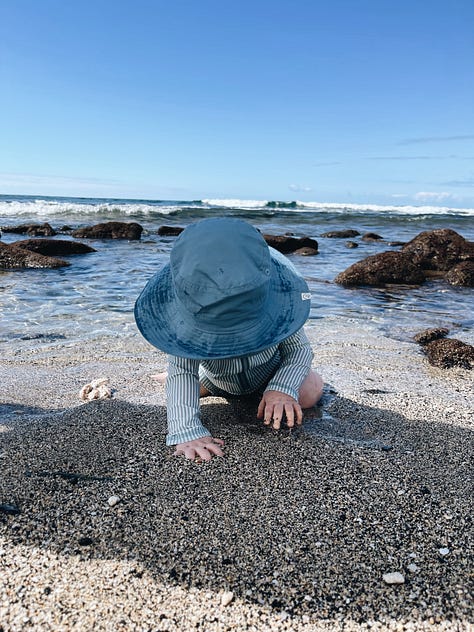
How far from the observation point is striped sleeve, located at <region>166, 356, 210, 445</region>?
7.51 feet

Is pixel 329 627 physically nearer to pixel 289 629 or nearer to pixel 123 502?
pixel 289 629

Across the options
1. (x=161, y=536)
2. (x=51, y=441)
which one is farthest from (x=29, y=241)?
(x=161, y=536)

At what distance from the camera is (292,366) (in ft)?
8.24

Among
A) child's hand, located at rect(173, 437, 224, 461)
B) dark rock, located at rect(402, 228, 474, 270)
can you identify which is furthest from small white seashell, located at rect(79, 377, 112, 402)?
dark rock, located at rect(402, 228, 474, 270)

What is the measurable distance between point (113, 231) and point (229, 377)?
1326 centimetres

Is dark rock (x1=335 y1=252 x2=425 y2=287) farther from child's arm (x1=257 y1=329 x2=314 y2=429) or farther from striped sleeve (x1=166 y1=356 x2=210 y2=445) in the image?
striped sleeve (x1=166 y1=356 x2=210 y2=445)

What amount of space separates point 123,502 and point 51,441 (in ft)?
2.17

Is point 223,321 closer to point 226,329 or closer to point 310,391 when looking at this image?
point 226,329

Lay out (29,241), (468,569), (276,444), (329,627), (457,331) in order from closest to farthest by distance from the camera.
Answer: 1. (329,627)
2. (468,569)
3. (276,444)
4. (457,331)
5. (29,241)

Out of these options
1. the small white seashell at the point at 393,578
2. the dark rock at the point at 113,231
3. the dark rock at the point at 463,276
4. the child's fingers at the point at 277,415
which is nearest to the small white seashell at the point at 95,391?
the child's fingers at the point at 277,415

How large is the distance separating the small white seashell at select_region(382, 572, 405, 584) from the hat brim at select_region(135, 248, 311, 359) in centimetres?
92

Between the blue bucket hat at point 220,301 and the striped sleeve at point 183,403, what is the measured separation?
19 cm

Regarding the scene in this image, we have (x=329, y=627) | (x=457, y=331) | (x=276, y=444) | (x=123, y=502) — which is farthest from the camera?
(x=457, y=331)

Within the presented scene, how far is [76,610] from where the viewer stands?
4.63ft
